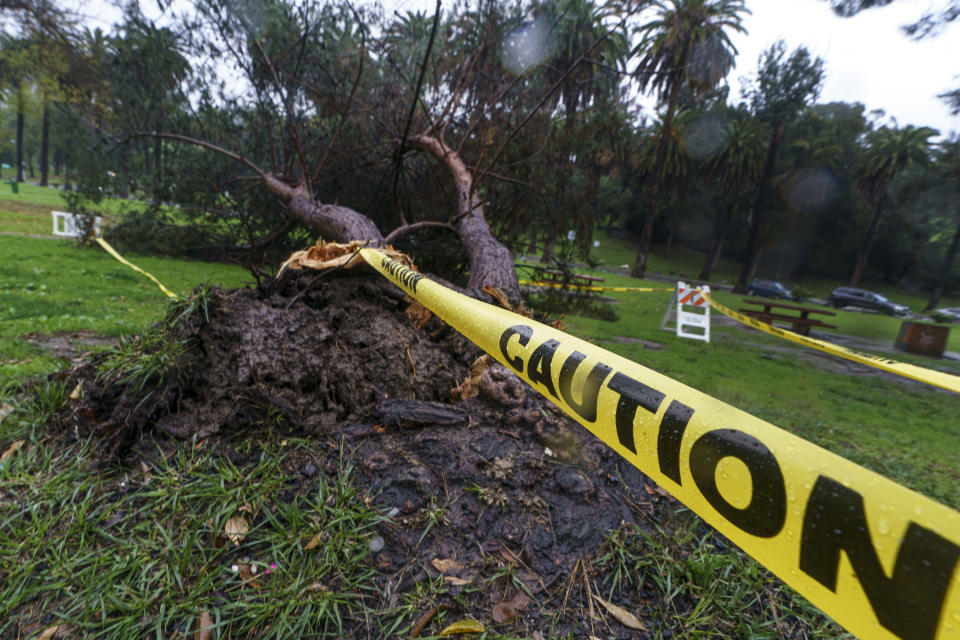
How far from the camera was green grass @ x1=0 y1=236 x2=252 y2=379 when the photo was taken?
3.31 meters

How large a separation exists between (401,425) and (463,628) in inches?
35.2

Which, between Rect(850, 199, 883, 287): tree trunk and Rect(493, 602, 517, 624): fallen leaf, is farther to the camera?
Rect(850, 199, 883, 287): tree trunk

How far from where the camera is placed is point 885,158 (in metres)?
27.1

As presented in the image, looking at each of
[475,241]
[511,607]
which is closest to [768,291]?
[475,241]

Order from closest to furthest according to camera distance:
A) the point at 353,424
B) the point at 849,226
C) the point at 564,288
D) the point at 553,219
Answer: the point at 353,424, the point at 564,288, the point at 553,219, the point at 849,226

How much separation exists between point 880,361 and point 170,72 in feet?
27.1

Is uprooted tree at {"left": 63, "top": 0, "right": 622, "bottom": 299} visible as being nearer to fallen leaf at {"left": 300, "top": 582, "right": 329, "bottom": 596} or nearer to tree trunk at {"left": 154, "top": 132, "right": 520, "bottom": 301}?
tree trunk at {"left": 154, "top": 132, "right": 520, "bottom": 301}

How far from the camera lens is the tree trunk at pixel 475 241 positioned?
341 cm

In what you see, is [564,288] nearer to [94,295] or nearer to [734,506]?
[734,506]

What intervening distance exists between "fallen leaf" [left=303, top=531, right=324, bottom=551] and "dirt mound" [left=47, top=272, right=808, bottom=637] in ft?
0.75

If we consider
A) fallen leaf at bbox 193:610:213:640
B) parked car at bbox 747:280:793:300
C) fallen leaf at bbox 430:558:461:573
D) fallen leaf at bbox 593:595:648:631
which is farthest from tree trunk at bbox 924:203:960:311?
fallen leaf at bbox 193:610:213:640

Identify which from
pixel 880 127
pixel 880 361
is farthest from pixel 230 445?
pixel 880 127

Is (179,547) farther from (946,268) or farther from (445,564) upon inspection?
(946,268)

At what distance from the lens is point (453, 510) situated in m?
1.57
